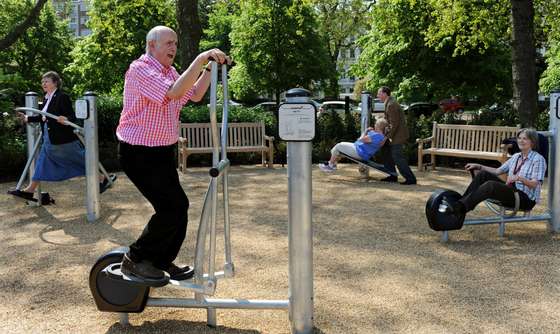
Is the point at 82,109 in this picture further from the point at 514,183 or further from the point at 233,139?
the point at 233,139

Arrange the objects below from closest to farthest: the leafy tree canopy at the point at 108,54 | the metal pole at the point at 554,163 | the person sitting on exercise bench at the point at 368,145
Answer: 1. the metal pole at the point at 554,163
2. the person sitting on exercise bench at the point at 368,145
3. the leafy tree canopy at the point at 108,54

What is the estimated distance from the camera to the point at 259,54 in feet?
91.7

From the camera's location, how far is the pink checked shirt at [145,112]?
372cm

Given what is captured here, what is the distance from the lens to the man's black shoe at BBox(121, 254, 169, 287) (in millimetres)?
3840

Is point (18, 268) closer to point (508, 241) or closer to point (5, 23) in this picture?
point (508, 241)

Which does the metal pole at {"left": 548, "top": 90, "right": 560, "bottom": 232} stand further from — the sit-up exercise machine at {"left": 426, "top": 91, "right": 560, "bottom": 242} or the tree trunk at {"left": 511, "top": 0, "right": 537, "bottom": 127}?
the tree trunk at {"left": 511, "top": 0, "right": 537, "bottom": 127}

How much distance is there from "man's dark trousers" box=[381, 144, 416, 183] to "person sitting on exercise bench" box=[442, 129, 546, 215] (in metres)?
3.47

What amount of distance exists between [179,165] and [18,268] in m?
6.72

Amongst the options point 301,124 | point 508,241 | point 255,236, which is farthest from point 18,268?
point 508,241

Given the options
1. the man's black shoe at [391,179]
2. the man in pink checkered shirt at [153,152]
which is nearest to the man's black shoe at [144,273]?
the man in pink checkered shirt at [153,152]

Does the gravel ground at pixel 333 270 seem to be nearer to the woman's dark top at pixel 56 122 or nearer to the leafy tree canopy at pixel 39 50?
the woman's dark top at pixel 56 122

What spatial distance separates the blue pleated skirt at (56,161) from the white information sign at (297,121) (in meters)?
4.95

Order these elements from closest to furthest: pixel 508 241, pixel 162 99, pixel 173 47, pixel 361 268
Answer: pixel 162 99, pixel 173 47, pixel 361 268, pixel 508 241

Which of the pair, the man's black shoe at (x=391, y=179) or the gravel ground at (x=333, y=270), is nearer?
the gravel ground at (x=333, y=270)
